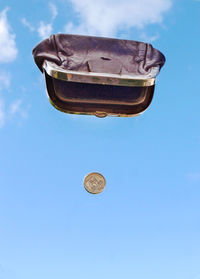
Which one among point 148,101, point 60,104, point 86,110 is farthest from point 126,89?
point 60,104

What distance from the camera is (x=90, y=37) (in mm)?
6055

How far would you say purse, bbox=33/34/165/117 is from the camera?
5688 mm

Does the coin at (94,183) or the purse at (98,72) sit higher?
the purse at (98,72)

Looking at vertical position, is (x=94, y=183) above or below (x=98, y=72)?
below

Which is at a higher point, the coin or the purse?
the purse

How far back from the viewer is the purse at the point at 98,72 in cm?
569

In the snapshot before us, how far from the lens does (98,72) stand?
Answer: 5730 mm

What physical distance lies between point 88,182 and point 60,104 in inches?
76.8

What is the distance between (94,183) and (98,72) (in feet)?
8.87

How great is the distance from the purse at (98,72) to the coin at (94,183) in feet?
4.99

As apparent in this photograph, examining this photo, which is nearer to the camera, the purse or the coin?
the purse

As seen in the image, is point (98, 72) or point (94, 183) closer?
point (98, 72)

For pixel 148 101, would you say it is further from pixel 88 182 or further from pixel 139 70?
pixel 88 182

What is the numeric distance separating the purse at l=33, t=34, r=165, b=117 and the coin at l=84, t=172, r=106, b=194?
4.99 feet
